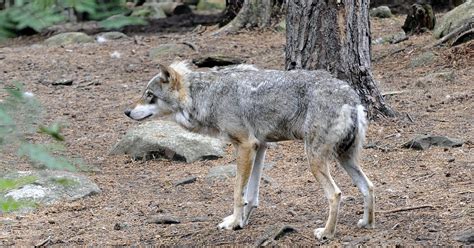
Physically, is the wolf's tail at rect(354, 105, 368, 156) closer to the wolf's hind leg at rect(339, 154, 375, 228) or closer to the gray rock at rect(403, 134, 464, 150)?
the wolf's hind leg at rect(339, 154, 375, 228)

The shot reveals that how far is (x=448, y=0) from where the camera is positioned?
20438 millimetres

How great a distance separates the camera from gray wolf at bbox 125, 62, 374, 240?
6.25 meters

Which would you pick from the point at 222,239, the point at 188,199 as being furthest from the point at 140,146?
the point at 222,239

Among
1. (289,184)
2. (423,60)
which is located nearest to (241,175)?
(289,184)

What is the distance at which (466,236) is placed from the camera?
6.10 m

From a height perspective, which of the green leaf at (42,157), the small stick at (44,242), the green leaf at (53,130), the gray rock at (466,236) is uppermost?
the green leaf at (53,130)

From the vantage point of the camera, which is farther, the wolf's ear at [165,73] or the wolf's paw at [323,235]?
the wolf's ear at [165,73]

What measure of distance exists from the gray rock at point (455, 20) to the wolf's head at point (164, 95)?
8.43 m

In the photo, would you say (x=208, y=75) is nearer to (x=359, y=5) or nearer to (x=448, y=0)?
(x=359, y=5)

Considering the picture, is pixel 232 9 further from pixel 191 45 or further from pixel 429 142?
Result: pixel 429 142

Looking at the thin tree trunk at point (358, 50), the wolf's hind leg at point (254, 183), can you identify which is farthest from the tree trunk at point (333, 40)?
the wolf's hind leg at point (254, 183)

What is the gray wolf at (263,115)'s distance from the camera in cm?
625

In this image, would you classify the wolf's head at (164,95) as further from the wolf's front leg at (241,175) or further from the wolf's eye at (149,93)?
the wolf's front leg at (241,175)

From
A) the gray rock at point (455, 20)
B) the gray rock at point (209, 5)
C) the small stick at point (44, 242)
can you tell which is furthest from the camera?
the gray rock at point (209, 5)
